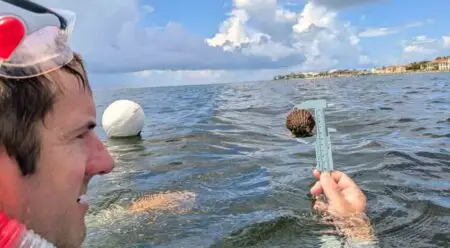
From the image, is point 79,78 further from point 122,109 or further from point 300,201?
point 122,109

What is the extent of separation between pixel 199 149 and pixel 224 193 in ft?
13.0

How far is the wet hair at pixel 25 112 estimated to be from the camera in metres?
1.37

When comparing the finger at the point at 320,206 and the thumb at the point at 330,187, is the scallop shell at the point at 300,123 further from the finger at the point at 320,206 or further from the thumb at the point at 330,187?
the thumb at the point at 330,187

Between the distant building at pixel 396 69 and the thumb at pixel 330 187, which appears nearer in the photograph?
the thumb at pixel 330 187

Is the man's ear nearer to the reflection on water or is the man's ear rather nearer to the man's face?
the man's face

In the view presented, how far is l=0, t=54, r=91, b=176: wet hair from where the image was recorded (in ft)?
4.51

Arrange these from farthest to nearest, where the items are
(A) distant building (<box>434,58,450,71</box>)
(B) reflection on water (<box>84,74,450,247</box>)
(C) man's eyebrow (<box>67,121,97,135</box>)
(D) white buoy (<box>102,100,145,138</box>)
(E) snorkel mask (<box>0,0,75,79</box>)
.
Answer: (A) distant building (<box>434,58,450,71</box>) → (D) white buoy (<box>102,100,145,138</box>) → (B) reflection on water (<box>84,74,450,247</box>) → (C) man's eyebrow (<box>67,121,97,135</box>) → (E) snorkel mask (<box>0,0,75,79</box>)

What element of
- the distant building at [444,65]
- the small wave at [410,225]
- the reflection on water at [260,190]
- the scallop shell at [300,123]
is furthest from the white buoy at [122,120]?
the distant building at [444,65]

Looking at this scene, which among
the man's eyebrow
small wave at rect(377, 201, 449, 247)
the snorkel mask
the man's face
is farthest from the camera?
small wave at rect(377, 201, 449, 247)

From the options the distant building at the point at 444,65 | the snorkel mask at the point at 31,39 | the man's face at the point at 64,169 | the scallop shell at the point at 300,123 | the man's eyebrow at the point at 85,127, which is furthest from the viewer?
the distant building at the point at 444,65

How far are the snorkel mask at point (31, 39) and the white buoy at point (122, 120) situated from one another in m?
12.2

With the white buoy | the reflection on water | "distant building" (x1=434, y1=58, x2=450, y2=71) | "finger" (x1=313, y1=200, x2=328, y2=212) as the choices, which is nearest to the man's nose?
the reflection on water

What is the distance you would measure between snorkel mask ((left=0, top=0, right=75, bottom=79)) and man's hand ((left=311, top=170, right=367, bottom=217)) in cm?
312

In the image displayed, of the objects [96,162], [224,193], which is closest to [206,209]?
[224,193]
